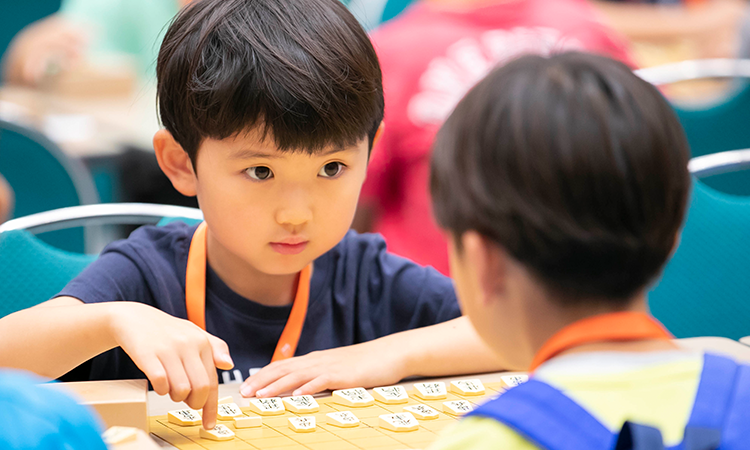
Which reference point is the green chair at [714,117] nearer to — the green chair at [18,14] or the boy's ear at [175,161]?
the boy's ear at [175,161]

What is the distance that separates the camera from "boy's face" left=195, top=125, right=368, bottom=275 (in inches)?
36.5

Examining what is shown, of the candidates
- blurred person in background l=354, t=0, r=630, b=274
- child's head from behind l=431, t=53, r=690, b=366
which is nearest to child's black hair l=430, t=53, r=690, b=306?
child's head from behind l=431, t=53, r=690, b=366

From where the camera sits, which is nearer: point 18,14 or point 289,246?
point 289,246

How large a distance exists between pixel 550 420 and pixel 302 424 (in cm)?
34

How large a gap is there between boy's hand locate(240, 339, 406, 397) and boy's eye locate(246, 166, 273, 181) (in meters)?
0.22

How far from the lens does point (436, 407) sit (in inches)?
32.4

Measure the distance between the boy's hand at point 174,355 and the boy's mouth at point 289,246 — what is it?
18cm

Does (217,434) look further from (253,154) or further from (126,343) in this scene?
(253,154)

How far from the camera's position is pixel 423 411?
0.80 meters

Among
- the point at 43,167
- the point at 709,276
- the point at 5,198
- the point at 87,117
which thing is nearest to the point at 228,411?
the point at 709,276

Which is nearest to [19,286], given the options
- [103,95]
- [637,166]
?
[637,166]

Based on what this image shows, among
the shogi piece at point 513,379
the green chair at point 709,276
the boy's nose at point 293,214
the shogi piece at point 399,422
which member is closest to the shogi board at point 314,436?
the shogi piece at point 399,422

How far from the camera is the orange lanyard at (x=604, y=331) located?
0.52 metres

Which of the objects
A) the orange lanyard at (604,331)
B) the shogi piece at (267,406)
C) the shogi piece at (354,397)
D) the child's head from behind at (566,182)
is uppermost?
the child's head from behind at (566,182)
